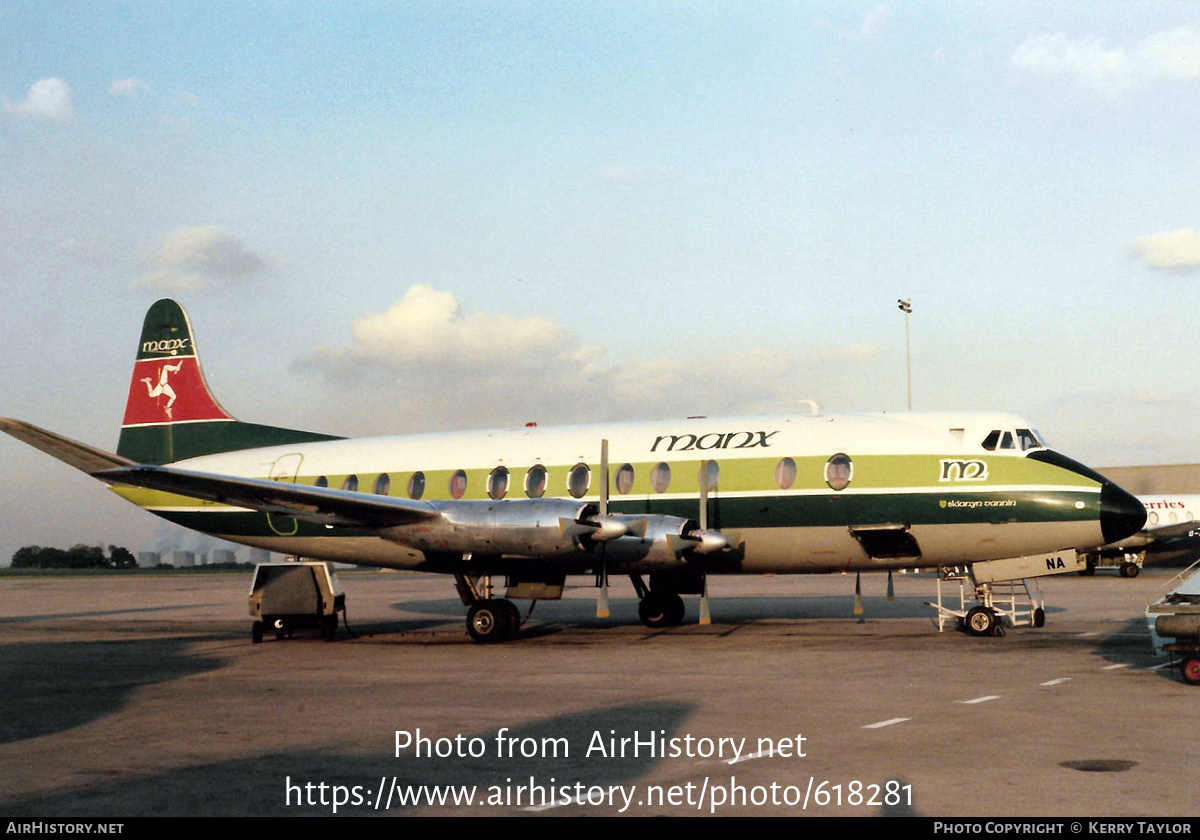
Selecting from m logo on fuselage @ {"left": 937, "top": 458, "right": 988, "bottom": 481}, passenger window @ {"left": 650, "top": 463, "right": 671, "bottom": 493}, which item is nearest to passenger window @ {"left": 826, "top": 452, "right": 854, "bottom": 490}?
m logo on fuselage @ {"left": 937, "top": 458, "right": 988, "bottom": 481}

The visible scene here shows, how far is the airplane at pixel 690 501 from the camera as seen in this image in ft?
59.5

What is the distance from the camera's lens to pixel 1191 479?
74125mm

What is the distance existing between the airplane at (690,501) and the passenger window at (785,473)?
0.03m

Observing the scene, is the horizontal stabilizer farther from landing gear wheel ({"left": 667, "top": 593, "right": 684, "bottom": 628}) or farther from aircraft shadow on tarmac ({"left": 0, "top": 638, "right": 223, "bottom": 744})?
landing gear wheel ({"left": 667, "top": 593, "right": 684, "bottom": 628})

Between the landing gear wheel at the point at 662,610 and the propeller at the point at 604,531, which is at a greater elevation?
the propeller at the point at 604,531

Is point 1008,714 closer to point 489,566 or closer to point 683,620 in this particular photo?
point 489,566

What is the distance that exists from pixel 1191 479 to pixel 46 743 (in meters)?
78.1

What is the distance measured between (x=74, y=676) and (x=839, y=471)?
499 inches

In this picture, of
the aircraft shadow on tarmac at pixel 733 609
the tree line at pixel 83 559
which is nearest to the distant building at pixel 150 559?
the tree line at pixel 83 559

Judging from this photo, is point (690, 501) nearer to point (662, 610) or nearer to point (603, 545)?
point (603, 545)

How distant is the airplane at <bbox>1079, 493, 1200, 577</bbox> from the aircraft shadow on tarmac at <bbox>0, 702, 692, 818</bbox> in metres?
44.8

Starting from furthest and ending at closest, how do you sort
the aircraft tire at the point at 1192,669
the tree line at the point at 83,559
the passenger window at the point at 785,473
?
the tree line at the point at 83,559 < the passenger window at the point at 785,473 < the aircraft tire at the point at 1192,669

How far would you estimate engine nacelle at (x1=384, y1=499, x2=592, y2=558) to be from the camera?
17781 mm

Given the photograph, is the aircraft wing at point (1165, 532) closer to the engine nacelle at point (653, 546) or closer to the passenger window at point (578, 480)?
the passenger window at point (578, 480)
